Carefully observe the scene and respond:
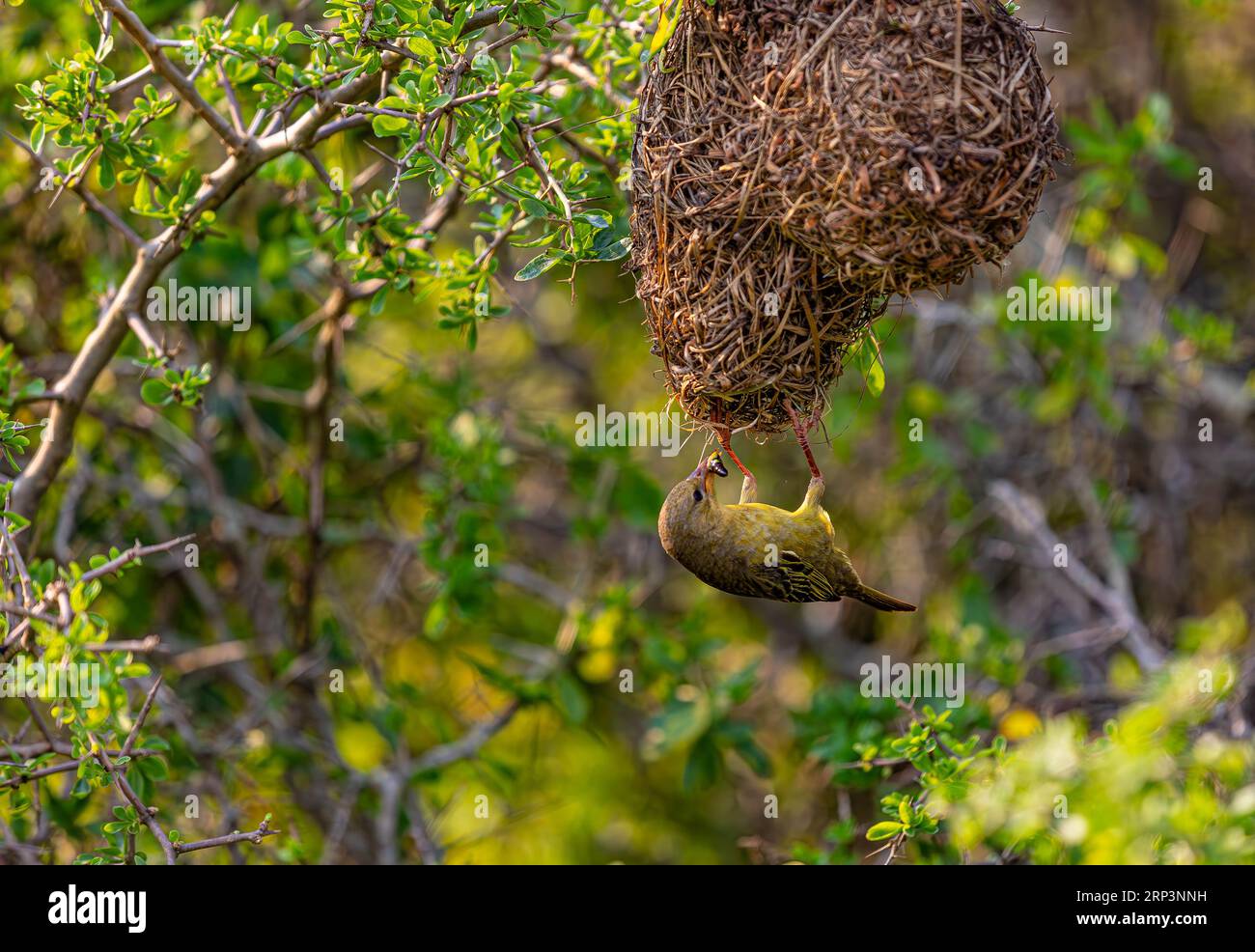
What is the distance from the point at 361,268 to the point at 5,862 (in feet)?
7.41

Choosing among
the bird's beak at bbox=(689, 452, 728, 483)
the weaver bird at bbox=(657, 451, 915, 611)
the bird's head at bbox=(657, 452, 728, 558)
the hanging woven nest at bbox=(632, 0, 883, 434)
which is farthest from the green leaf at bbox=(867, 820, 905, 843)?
the hanging woven nest at bbox=(632, 0, 883, 434)

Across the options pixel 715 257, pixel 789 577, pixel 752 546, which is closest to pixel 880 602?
pixel 789 577

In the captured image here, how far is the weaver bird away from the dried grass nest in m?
0.47

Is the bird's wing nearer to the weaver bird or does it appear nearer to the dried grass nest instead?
the weaver bird

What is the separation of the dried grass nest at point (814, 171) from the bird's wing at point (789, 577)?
562mm

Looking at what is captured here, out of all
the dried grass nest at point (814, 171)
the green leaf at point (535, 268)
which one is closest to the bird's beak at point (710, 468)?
the dried grass nest at point (814, 171)

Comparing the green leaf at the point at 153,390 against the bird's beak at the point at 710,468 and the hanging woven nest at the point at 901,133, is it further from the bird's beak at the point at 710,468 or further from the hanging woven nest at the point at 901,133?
the hanging woven nest at the point at 901,133

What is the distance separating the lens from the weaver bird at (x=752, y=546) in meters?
3.92

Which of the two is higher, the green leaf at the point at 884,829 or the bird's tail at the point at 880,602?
the bird's tail at the point at 880,602

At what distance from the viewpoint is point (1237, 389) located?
690cm

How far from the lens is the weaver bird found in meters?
3.92

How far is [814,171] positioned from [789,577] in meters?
1.34

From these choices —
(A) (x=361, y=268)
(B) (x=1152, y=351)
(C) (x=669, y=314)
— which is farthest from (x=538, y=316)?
(C) (x=669, y=314)
